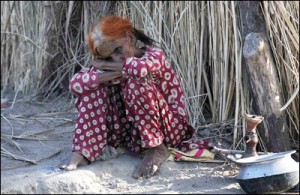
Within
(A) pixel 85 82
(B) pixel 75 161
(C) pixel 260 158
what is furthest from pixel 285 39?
(B) pixel 75 161

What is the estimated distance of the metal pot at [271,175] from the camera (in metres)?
2.36

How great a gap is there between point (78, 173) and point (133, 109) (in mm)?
362

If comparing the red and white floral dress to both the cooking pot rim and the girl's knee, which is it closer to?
the girl's knee

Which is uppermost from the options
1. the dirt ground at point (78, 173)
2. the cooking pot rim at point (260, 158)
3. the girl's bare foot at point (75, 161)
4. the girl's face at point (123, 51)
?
the girl's face at point (123, 51)

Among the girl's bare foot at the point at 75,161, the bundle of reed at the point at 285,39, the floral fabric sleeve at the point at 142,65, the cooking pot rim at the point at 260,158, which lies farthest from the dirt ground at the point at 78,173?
the bundle of reed at the point at 285,39

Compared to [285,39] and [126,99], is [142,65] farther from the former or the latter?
[285,39]

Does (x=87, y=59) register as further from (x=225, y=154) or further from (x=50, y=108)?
(x=225, y=154)

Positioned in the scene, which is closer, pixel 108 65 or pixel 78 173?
pixel 78 173

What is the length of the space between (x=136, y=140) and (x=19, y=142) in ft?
2.00

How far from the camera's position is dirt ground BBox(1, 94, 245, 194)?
248cm

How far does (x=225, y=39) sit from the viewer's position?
3.12 metres

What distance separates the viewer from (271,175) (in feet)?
7.72

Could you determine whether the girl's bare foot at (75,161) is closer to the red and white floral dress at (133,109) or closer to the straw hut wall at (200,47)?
the red and white floral dress at (133,109)

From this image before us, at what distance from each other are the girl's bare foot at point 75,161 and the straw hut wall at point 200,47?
770 mm
